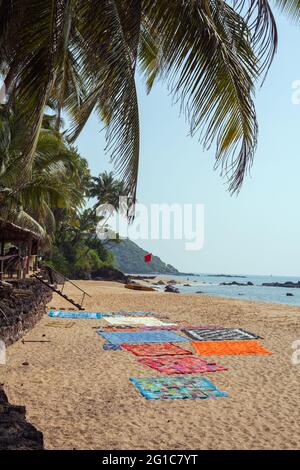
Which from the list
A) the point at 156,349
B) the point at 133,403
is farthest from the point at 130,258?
the point at 133,403

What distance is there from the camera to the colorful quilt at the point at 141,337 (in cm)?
1173

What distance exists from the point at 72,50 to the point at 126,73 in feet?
4.95

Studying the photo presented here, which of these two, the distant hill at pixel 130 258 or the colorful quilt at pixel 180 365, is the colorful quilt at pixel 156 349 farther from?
the distant hill at pixel 130 258

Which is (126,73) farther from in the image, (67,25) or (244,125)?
(244,125)

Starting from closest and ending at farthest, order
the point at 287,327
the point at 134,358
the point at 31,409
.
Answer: the point at 31,409, the point at 134,358, the point at 287,327

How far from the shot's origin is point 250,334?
13516 mm

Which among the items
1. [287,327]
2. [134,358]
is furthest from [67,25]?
[287,327]

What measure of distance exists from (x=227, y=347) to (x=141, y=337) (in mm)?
2367

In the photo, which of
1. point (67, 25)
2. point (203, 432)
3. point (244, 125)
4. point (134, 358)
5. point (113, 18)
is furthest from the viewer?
point (134, 358)

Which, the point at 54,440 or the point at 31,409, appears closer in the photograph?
the point at 54,440

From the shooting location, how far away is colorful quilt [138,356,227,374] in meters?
8.75

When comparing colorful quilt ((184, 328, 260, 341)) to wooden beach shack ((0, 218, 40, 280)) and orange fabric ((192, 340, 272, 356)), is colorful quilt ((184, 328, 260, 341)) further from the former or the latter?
wooden beach shack ((0, 218, 40, 280))

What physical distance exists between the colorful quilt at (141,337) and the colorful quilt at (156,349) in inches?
18.5

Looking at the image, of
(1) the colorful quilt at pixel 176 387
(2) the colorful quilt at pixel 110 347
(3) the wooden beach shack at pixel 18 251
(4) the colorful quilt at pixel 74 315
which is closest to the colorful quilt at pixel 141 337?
(2) the colorful quilt at pixel 110 347
